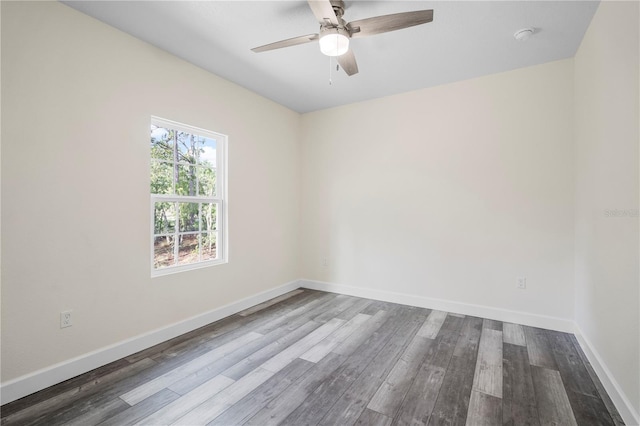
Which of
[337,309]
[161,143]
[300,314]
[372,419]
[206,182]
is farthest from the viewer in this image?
[337,309]

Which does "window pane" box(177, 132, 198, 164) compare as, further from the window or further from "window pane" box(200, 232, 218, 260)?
"window pane" box(200, 232, 218, 260)

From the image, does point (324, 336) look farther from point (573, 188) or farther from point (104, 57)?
point (104, 57)

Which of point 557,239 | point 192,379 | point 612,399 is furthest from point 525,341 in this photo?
point 192,379

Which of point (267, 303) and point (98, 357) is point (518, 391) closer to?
point (267, 303)

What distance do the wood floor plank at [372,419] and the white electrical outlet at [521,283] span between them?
7.49 feet

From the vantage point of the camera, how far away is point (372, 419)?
5.61 feet

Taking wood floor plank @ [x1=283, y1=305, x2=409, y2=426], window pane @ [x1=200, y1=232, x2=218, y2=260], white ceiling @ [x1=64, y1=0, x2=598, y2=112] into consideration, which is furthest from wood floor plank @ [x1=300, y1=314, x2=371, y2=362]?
white ceiling @ [x1=64, y1=0, x2=598, y2=112]

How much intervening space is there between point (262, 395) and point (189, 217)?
1.93 metres

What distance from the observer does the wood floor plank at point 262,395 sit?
5.60ft

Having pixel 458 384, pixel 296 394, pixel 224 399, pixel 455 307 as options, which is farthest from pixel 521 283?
pixel 224 399

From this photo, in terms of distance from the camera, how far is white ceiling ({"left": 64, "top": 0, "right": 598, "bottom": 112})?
217 centimetres

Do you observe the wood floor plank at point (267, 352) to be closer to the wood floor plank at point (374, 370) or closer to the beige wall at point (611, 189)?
the wood floor plank at point (374, 370)

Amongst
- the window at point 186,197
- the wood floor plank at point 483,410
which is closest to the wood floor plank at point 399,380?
the wood floor plank at point 483,410

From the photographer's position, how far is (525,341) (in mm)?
2727
